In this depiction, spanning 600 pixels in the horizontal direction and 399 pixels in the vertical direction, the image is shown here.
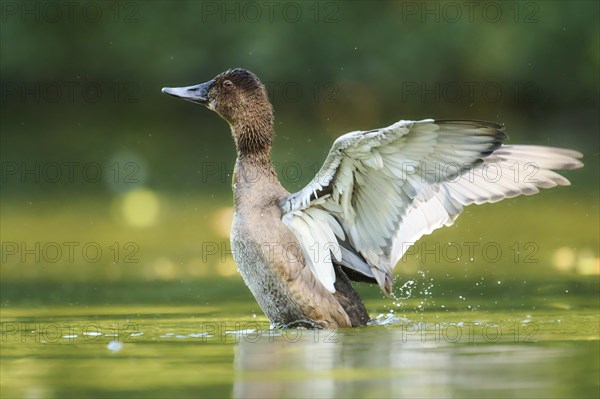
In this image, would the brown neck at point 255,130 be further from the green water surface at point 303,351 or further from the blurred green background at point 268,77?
the blurred green background at point 268,77

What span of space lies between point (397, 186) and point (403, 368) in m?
1.80

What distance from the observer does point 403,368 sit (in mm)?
6645

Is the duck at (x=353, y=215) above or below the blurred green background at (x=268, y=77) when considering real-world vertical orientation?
below

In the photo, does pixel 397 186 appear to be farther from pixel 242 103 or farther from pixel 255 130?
pixel 242 103

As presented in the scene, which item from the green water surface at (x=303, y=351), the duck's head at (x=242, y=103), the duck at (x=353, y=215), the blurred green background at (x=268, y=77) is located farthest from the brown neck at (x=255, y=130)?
the blurred green background at (x=268, y=77)

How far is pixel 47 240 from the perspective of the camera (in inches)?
542

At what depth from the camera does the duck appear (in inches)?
320

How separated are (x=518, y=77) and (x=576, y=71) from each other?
3.79ft

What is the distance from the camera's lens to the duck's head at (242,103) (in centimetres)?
931

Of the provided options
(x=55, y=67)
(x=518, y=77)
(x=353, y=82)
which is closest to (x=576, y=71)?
(x=518, y=77)

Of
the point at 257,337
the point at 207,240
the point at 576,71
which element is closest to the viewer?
the point at 257,337

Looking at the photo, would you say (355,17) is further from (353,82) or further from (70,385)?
(70,385)

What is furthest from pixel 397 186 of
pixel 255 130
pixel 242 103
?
pixel 242 103

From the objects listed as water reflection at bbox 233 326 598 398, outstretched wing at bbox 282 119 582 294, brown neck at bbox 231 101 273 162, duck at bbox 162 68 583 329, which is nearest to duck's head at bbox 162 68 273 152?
brown neck at bbox 231 101 273 162
